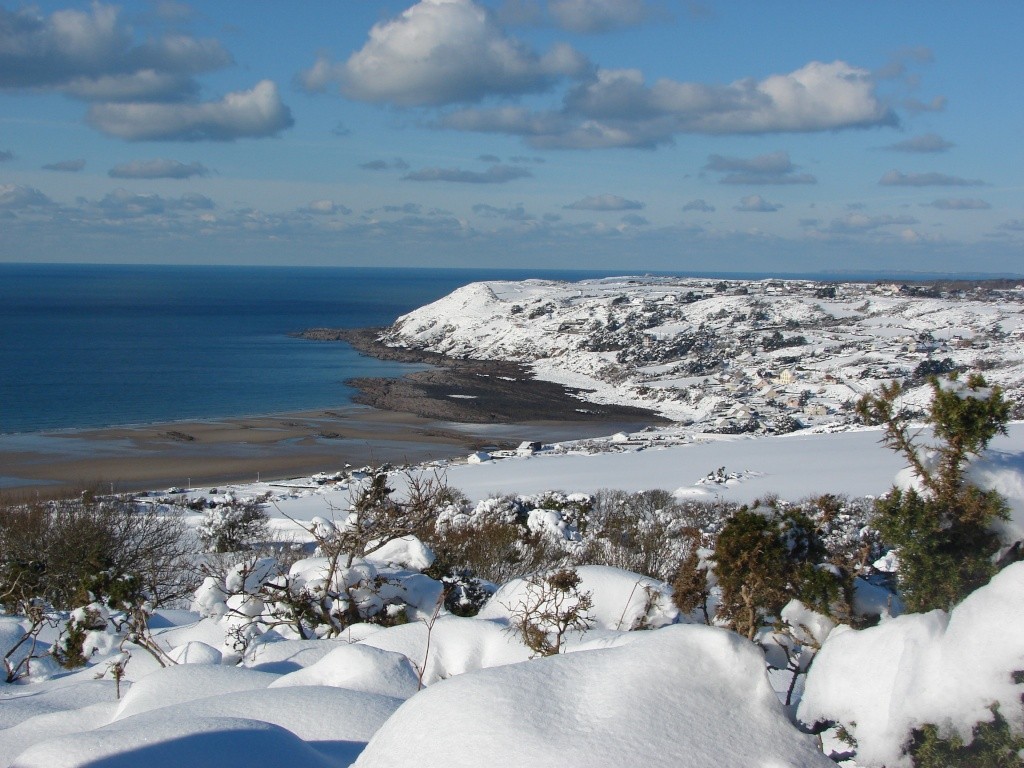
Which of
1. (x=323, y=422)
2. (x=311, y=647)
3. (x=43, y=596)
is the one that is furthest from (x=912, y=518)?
(x=323, y=422)

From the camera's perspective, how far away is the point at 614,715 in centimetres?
326

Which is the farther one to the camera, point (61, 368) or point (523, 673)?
point (61, 368)

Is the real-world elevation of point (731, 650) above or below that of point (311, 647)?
above

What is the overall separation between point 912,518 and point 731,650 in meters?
1.44

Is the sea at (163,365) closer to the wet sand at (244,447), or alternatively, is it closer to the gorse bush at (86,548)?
the wet sand at (244,447)

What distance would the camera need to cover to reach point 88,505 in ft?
56.4

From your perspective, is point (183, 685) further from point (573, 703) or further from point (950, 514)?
point (950, 514)

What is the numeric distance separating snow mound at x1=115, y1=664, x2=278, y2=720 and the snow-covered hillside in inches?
1523

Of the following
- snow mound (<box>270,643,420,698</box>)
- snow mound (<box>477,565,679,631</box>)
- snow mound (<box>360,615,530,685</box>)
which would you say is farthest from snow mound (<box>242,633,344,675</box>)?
snow mound (<box>477,565,679,631</box>)

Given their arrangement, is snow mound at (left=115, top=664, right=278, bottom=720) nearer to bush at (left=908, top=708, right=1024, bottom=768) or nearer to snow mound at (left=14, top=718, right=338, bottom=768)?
snow mound at (left=14, top=718, right=338, bottom=768)

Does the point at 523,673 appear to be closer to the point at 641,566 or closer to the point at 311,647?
the point at 311,647

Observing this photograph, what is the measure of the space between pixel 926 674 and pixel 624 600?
3830 millimetres

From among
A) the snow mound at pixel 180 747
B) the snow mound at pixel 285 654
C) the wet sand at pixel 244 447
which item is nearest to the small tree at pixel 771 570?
the snow mound at pixel 180 747

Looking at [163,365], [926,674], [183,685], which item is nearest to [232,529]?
[183,685]
